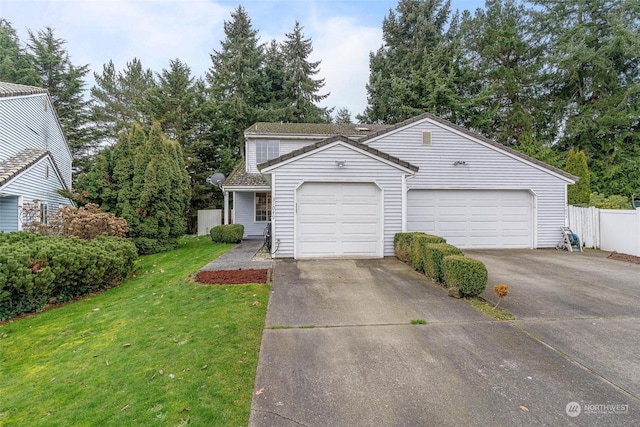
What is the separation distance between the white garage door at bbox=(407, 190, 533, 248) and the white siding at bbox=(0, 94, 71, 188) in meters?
14.7

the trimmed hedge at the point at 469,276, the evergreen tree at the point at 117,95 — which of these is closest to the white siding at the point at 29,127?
the evergreen tree at the point at 117,95

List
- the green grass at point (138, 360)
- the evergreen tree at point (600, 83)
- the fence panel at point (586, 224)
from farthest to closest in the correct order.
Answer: the evergreen tree at point (600, 83) < the fence panel at point (586, 224) < the green grass at point (138, 360)

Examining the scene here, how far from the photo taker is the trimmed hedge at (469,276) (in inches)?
211

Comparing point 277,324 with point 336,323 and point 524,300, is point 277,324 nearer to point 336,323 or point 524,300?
point 336,323

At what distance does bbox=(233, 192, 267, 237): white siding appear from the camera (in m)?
15.5

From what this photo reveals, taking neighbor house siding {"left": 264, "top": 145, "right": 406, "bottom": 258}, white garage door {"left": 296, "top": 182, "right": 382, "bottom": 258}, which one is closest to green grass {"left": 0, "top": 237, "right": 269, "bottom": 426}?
neighbor house siding {"left": 264, "top": 145, "right": 406, "bottom": 258}

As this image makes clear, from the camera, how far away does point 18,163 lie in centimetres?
1019

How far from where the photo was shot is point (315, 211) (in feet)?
29.9

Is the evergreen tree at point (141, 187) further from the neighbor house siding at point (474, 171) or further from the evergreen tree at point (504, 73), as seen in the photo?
the evergreen tree at point (504, 73)

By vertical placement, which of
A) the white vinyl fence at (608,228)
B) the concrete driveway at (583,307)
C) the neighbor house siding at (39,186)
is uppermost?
the neighbor house siding at (39,186)

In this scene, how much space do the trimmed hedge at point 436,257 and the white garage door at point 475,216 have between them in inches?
170

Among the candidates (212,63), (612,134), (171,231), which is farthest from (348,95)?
(171,231)

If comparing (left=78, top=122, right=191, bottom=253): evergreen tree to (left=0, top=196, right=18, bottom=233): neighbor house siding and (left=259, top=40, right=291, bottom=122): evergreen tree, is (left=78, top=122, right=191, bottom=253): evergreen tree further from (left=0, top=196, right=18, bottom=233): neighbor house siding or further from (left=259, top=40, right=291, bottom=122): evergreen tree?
(left=259, top=40, right=291, bottom=122): evergreen tree

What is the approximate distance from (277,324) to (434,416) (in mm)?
2457
